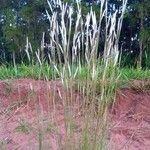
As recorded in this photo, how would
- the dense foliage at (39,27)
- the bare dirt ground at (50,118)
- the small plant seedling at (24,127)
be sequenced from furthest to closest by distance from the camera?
1. the dense foliage at (39,27)
2. the small plant seedling at (24,127)
3. the bare dirt ground at (50,118)

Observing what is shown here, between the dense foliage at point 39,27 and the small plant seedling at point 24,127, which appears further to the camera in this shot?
the dense foliage at point 39,27

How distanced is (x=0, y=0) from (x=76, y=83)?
35.1ft

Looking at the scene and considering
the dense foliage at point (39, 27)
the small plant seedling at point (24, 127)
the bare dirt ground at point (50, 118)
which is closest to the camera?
the bare dirt ground at point (50, 118)

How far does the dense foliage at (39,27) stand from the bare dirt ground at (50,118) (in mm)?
5996

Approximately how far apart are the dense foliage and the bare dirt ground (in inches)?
236

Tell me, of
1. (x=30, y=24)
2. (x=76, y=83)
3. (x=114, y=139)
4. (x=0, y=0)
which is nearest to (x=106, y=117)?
(x=76, y=83)

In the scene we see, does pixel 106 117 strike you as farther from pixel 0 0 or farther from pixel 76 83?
pixel 0 0

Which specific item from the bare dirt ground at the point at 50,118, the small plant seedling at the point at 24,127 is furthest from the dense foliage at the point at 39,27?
the small plant seedling at the point at 24,127

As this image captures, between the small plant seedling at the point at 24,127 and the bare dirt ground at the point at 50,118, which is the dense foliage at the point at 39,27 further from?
the small plant seedling at the point at 24,127

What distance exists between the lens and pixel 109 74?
2.99m

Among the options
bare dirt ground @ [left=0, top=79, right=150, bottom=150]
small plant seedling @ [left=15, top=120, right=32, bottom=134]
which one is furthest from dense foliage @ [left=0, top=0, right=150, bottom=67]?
small plant seedling @ [left=15, top=120, right=32, bottom=134]

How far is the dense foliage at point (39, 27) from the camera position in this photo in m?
11.0

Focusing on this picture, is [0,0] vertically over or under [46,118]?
over

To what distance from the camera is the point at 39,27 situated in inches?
482
